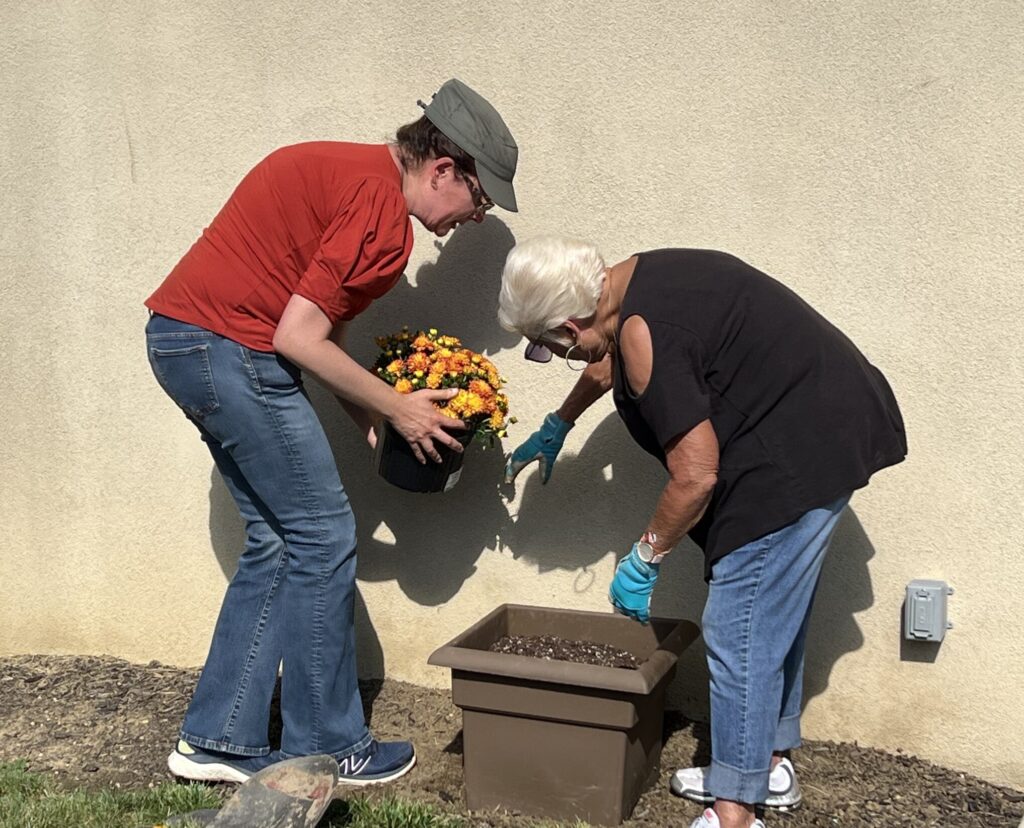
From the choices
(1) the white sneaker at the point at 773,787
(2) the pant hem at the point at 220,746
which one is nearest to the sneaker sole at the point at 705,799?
(1) the white sneaker at the point at 773,787

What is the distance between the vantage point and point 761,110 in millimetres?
3234

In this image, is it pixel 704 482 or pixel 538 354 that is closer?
pixel 704 482

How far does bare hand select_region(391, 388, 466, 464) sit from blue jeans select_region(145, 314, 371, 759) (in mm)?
245

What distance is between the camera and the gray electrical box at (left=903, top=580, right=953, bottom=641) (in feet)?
10.3

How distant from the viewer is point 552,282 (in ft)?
8.70

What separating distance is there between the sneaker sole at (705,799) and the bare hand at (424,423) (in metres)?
1.20

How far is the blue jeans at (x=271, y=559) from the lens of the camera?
297 cm

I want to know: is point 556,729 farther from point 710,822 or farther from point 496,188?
point 496,188

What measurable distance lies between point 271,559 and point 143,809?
77cm

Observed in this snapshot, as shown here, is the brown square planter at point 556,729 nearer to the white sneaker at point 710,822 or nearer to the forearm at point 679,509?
the white sneaker at point 710,822

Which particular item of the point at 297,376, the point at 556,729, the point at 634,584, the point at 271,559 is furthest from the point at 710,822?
the point at 297,376

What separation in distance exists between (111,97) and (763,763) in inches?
126

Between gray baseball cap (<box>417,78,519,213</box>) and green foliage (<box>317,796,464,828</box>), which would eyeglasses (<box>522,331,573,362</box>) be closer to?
gray baseball cap (<box>417,78,519,213</box>)

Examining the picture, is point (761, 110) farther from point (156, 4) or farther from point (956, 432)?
point (156, 4)
